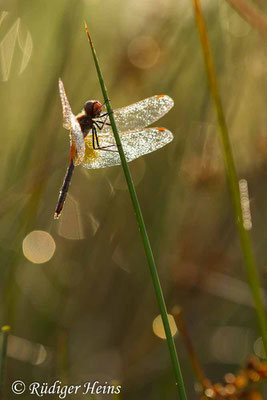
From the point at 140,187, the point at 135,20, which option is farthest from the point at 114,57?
the point at 140,187

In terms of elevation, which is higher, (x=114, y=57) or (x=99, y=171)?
(x=114, y=57)

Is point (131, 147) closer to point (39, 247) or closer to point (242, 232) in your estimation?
point (242, 232)

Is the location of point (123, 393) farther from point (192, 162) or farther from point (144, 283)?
point (192, 162)

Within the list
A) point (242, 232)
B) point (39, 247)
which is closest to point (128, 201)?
point (39, 247)

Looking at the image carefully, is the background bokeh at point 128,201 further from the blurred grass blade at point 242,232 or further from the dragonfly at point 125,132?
the blurred grass blade at point 242,232

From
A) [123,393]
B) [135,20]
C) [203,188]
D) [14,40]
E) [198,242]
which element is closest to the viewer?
[123,393]

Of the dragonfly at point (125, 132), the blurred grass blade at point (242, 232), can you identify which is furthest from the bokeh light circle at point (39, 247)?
the blurred grass blade at point (242, 232)
